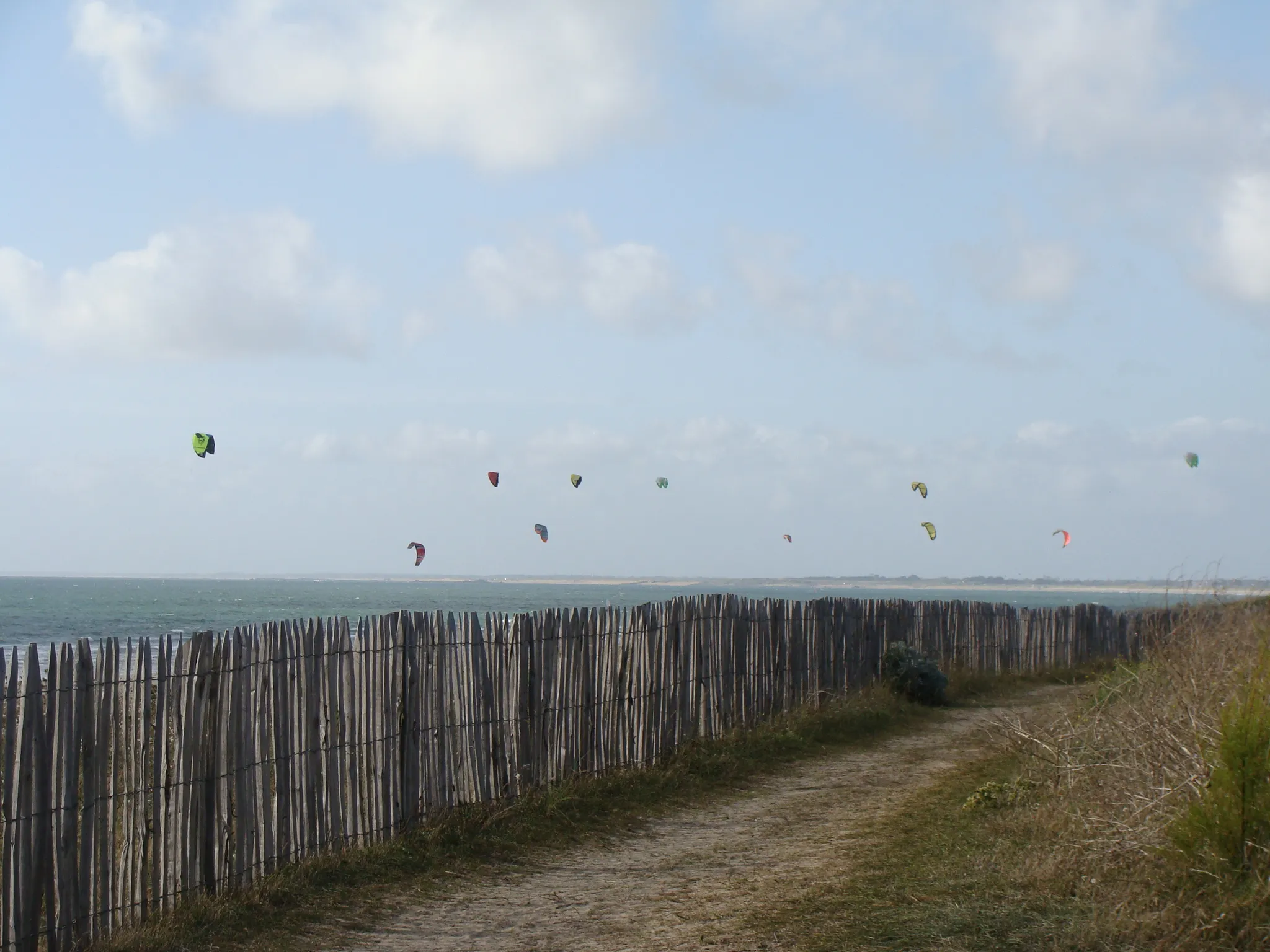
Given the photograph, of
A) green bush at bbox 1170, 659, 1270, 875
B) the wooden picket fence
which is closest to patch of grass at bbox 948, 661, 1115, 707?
the wooden picket fence

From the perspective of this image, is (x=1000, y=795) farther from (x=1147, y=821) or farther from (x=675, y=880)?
(x=1147, y=821)

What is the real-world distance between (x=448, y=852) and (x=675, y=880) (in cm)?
139

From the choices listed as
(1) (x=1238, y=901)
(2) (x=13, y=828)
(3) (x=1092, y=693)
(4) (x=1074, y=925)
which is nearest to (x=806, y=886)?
(4) (x=1074, y=925)

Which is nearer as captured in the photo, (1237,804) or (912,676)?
(1237,804)

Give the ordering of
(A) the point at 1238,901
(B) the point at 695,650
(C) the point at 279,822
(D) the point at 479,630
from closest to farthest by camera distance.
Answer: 1. (A) the point at 1238,901
2. (C) the point at 279,822
3. (D) the point at 479,630
4. (B) the point at 695,650

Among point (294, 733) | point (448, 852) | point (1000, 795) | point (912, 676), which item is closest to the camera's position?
point (294, 733)

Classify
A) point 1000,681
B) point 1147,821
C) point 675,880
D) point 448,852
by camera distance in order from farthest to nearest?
point 1000,681 < point 448,852 < point 675,880 < point 1147,821

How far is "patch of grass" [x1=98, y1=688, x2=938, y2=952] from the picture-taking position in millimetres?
5469

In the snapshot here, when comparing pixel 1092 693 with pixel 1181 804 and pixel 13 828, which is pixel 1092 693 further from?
pixel 13 828

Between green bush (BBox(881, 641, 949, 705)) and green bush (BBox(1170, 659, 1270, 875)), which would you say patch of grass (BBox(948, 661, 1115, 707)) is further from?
green bush (BBox(1170, 659, 1270, 875))

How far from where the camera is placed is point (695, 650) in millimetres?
10703

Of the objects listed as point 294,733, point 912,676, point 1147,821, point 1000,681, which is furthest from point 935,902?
point 1000,681

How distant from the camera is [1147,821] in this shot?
17.3ft

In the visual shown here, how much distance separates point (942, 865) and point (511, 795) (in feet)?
9.65
